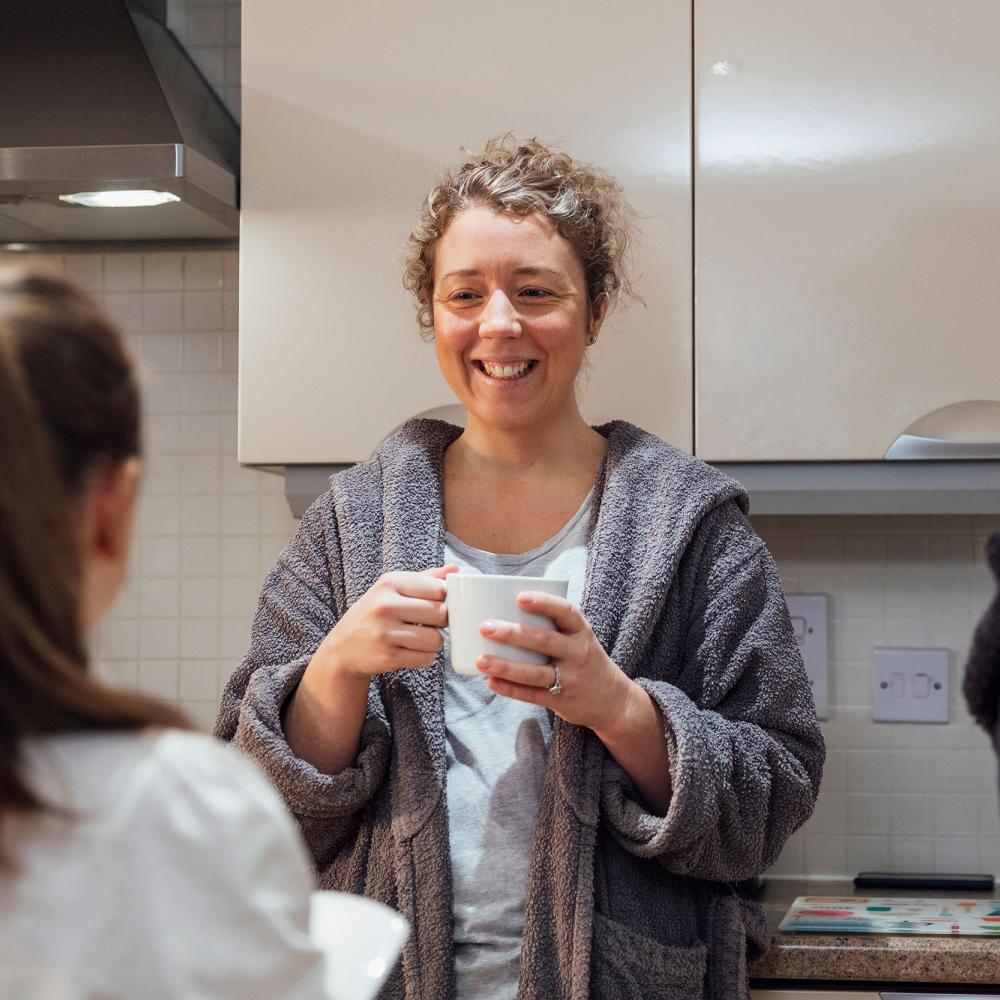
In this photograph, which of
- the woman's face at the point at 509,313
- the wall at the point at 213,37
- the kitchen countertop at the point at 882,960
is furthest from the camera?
the wall at the point at 213,37

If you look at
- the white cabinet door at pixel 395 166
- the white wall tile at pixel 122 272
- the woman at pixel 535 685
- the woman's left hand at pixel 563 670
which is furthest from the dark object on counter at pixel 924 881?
the white wall tile at pixel 122 272

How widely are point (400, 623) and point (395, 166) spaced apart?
28.0 inches

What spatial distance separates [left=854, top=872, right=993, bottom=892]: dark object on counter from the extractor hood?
1163 millimetres

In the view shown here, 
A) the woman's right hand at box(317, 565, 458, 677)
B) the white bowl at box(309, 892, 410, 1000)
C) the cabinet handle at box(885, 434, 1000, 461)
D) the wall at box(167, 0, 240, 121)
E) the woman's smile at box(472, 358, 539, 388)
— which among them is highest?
the wall at box(167, 0, 240, 121)

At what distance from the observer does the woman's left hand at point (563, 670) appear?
991 millimetres

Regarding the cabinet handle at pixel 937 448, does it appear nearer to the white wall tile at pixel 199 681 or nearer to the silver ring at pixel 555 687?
the silver ring at pixel 555 687

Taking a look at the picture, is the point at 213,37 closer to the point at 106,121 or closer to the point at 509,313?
the point at 106,121

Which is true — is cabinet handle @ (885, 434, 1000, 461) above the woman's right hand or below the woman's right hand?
above

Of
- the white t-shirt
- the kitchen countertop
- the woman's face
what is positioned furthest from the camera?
the kitchen countertop

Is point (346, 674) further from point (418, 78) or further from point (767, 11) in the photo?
point (767, 11)

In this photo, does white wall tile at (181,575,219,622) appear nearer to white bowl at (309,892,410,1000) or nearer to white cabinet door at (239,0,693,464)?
white cabinet door at (239,0,693,464)

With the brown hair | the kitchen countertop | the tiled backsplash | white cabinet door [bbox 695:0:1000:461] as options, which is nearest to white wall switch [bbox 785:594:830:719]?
the tiled backsplash

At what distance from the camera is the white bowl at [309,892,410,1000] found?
56cm

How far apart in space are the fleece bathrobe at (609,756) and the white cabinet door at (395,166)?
0.95 ft
